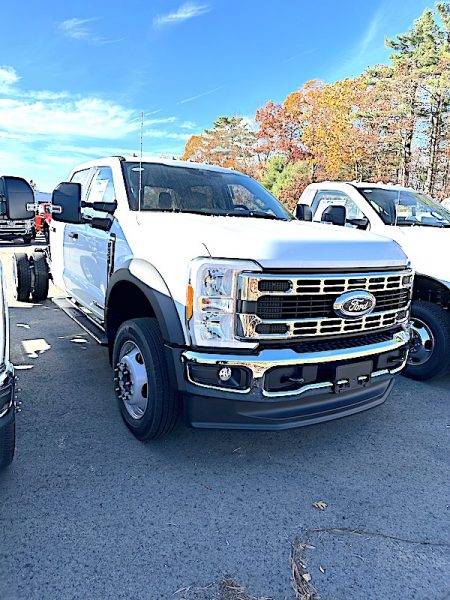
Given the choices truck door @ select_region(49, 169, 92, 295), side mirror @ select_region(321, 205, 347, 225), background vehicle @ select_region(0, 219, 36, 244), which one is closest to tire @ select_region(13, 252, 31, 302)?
truck door @ select_region(49, 169, 92, 295)

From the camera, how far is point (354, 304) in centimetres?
301

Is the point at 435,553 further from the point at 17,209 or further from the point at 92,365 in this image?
the point at 92,365

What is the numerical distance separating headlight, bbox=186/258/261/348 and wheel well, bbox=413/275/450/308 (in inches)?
109

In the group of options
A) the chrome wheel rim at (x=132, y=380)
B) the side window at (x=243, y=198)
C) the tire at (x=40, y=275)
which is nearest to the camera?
the chrome wheel rim at (x=132, y=380)

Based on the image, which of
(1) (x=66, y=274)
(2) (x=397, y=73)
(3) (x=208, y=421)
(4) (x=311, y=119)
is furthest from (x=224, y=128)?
(3) (x=208, y=421)

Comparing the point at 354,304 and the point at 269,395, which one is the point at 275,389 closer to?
the point at 269,395

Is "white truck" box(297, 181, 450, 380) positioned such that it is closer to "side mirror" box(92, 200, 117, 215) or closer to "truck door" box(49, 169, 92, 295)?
"side mirror" box(92, 200, 117, 215)

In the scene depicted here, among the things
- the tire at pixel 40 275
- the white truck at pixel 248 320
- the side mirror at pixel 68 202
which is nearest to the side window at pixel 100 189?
the side mirror at pixel 68 202

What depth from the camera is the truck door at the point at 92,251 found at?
4.27 m

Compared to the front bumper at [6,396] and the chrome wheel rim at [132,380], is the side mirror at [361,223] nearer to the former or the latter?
the chrome wheel rim at [132,380]

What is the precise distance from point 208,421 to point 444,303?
3.13m

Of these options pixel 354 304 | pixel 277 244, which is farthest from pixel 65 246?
pixel 354 304

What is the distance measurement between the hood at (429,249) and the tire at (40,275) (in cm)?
521

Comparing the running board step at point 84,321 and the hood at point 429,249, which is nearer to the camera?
the running board step at point 84,321
